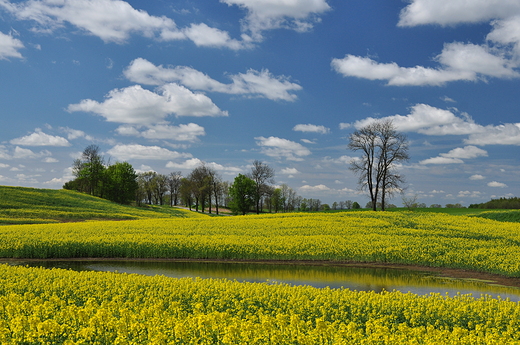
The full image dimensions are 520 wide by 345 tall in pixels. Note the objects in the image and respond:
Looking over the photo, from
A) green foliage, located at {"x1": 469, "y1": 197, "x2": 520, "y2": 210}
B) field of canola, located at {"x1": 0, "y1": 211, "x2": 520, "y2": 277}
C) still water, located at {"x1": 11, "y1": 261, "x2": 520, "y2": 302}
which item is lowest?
still water, located at {"x1": 11, "y1": 261, "x2": 520, "y2": 302}

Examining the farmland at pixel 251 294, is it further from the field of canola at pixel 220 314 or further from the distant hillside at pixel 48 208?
the distant hillside at pixel 48 208

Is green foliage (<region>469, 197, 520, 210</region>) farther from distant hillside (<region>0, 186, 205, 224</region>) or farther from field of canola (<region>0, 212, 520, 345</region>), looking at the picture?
distant hillside (<region>0, 186, 205, 224</region>)

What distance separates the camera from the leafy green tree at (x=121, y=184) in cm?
8662

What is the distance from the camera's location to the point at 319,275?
2008 centimetres

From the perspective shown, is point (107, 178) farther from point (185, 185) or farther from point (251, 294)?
point (251, 294)

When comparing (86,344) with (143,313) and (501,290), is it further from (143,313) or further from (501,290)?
(501,290)

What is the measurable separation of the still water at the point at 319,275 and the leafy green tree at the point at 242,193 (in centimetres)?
5283

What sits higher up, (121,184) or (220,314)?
(121,184)

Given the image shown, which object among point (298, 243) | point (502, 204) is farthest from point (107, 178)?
point (502, 204)

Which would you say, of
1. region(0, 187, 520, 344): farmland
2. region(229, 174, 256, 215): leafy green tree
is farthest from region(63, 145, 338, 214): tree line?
region(0, 187, 520, 344): farmland

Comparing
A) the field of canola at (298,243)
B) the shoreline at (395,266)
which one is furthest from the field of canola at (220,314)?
the field of canola at (298,243)

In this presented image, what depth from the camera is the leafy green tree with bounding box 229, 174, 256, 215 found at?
253ft

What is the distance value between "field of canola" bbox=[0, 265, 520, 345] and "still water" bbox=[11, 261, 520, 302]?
580 centimetres

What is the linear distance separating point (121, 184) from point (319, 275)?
76.7 m
